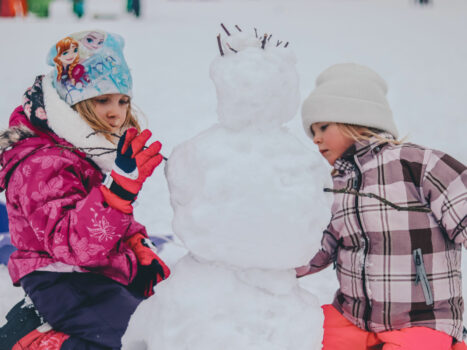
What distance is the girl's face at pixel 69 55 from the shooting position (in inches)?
62.0

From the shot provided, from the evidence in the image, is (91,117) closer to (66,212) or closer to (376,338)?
(66,212)

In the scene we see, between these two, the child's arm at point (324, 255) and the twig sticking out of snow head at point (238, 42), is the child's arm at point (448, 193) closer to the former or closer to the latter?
the child's arm at point (324, 255)

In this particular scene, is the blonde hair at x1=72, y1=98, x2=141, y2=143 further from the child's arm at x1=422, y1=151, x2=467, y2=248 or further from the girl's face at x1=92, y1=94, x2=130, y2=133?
the child's arm at x1=422, y1=151, x2=467, y2=248

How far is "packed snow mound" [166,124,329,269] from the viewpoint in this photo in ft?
3.02

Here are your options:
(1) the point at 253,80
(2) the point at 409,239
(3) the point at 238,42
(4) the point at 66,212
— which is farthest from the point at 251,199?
(2) the point at 409,239

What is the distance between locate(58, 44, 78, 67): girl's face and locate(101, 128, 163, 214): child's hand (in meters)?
0.58

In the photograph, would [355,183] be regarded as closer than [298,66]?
Yes

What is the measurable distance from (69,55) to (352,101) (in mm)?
1050

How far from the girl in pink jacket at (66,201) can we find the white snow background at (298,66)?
52 centimetres

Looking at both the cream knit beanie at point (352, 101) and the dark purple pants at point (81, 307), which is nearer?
the dark purple pants at point (81, 307)

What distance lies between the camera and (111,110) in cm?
166

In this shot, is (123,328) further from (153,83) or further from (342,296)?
(153,83)

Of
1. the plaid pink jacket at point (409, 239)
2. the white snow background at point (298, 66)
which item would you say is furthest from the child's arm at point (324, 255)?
the white snow background at point (298, 66)

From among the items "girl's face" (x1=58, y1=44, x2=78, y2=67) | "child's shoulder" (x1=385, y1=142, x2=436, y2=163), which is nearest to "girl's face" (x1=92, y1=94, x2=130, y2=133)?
"girl's face" (x1=58, y1=44, x2=78, y2=67)
